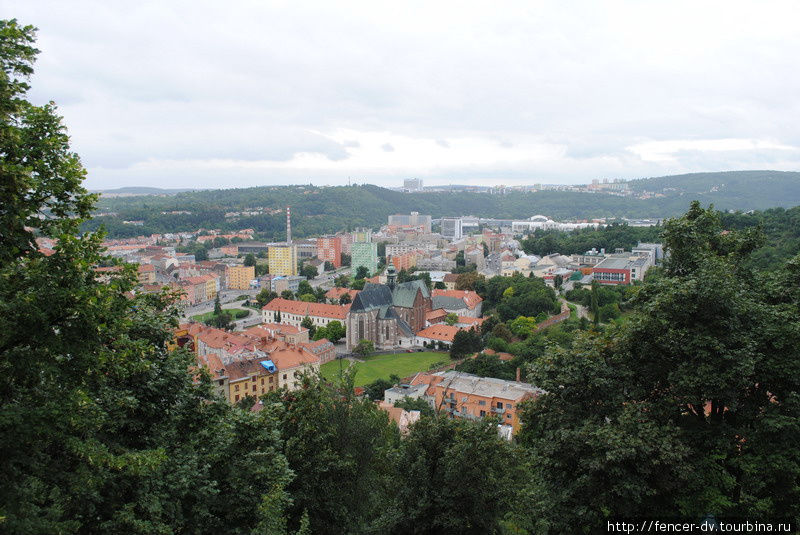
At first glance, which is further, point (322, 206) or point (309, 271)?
point (322, 206)

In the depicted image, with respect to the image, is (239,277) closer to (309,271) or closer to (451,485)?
(309,271)

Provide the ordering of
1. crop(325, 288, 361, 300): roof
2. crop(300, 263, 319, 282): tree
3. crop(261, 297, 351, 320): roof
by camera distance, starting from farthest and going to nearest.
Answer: crop(300, 263, 319, 282): tree → crop(325, 288, 361, 300): roof → crop(261, 297, 351, 320): roof

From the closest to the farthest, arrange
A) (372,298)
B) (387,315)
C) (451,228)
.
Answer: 1. (387,315)
2. (372,298)
3. (451,228)

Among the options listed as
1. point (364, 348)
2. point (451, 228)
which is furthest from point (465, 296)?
point (451, 228)

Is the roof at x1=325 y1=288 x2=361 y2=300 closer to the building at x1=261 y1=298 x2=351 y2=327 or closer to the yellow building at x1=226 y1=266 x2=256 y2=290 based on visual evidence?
the building at x1=261 y1=298 x2=351 y2=327

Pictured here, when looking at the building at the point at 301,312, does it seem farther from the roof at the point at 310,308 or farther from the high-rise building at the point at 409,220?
the high-rise building at the point at 409,220

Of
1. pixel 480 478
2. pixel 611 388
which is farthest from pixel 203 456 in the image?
pixel 611 388

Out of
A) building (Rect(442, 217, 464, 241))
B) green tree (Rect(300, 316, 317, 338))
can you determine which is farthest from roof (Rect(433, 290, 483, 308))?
building (Rect(442, 217, 464, 241))
